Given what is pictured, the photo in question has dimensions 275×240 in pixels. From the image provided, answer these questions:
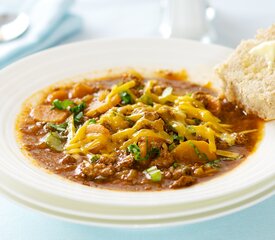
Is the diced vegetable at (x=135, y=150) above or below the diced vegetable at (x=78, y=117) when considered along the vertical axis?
below

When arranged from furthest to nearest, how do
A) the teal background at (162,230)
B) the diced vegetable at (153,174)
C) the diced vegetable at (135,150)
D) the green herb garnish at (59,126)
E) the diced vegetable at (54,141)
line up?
the green herb garnish at (59,126) < the diced vegetable at (54,141) < the diced vegetable at (135,150) < the diced vegetable at (153,174) < the teal background at (162,230)

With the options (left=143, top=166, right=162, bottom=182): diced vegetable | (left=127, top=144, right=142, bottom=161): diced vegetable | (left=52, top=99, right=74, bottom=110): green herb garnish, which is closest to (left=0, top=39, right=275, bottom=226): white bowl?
(left=143, top=166, right=162, bottom=182): diced vegetable

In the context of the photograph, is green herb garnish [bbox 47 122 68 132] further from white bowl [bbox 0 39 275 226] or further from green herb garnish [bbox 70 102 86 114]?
white bowl [bbox 0 39 275 226]

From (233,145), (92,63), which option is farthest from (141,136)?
(92,63)

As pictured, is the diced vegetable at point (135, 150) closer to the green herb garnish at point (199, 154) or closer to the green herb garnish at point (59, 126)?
the green herb garnish at point (199, 154)

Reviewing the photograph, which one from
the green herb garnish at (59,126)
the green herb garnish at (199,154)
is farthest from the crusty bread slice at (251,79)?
the green herb garnish at (59,126)
